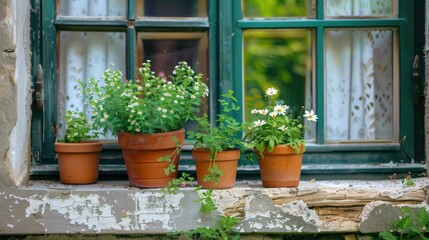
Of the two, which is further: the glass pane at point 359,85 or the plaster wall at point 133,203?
the glass pane at point 359,85

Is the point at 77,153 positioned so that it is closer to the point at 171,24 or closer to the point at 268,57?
the point at 171,24

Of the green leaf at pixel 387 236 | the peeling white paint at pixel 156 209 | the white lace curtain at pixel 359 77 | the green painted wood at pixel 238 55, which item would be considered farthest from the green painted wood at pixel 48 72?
the green leaf at pixel 387 236

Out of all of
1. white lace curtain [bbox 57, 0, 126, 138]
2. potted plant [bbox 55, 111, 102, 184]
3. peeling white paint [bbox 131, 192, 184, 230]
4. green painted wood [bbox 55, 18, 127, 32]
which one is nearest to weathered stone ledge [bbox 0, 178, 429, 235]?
peeling white paint [bbox 131, 192, 184, 230]

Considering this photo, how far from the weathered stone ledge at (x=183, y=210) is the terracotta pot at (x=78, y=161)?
0.31 ft

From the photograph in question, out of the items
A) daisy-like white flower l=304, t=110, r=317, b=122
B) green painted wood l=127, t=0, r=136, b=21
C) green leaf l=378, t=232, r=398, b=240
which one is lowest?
green leaf l=378, t=232, r=398, b=240

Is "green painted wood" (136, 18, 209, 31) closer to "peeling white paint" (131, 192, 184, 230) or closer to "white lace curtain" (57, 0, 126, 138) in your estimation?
"white lace curtain" (57, 0, 126, 138)

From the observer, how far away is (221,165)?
3145 mm

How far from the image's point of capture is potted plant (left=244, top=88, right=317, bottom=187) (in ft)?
10.3

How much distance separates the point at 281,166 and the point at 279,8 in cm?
85

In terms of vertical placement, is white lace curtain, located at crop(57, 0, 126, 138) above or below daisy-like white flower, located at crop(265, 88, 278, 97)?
above

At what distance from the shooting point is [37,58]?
3379 mm

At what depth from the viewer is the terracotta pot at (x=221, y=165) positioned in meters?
3.14

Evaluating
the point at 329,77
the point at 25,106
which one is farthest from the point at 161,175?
the point at 329,77

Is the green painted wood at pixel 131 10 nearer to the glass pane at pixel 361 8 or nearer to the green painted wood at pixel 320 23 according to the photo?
the green painted wood at pixel 320 23
